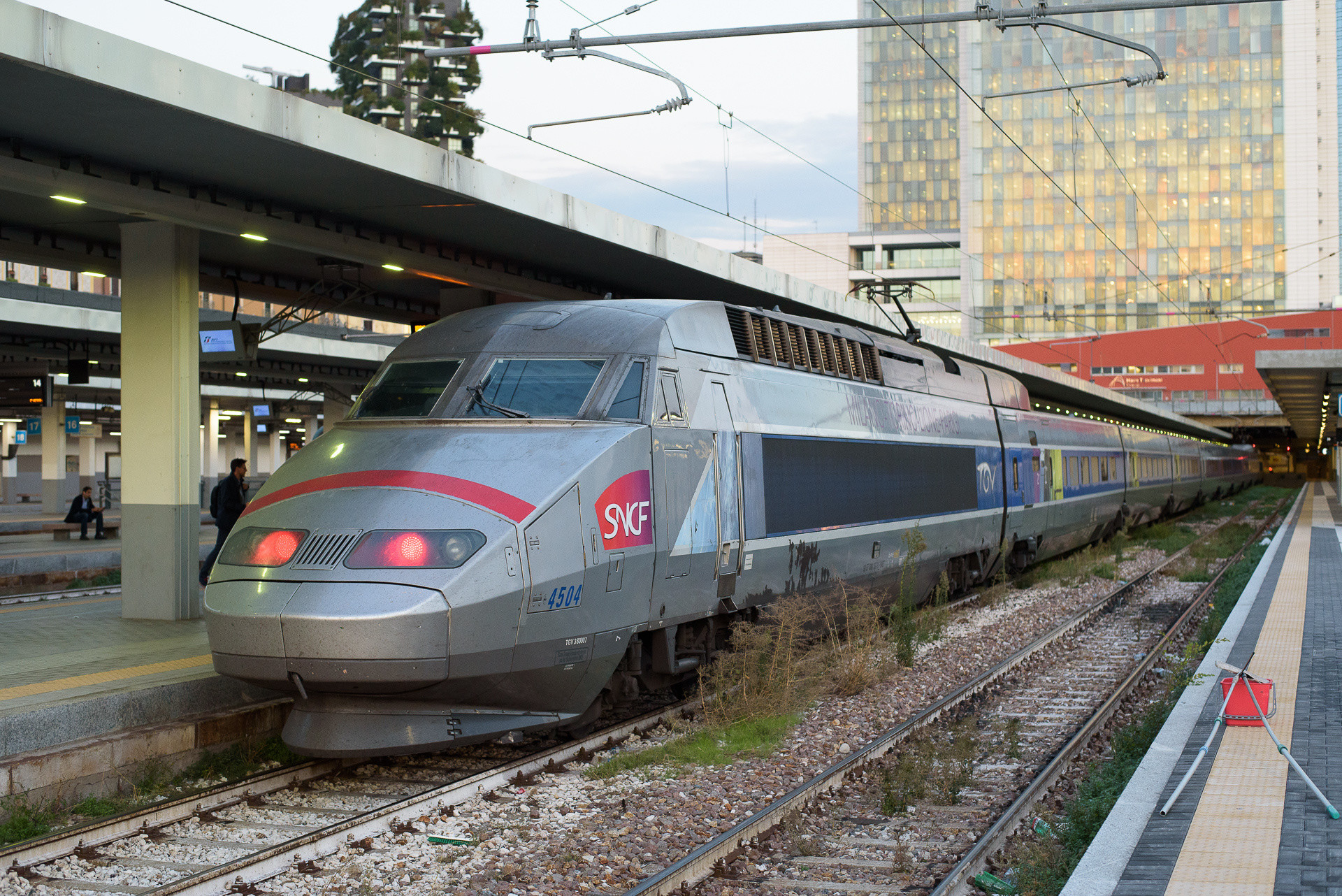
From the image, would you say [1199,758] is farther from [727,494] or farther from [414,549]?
[414,549]

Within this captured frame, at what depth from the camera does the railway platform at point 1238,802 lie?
5032 millimetres

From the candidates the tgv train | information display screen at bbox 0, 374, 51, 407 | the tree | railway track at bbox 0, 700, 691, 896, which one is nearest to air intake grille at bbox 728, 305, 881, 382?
the tgv train

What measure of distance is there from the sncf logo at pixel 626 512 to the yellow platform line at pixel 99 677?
142 inches

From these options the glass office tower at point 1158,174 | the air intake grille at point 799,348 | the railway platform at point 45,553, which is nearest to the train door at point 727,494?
the air intake grille at point 799,348

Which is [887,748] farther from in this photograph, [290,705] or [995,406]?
[995,406]

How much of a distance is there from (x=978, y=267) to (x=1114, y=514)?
261ft

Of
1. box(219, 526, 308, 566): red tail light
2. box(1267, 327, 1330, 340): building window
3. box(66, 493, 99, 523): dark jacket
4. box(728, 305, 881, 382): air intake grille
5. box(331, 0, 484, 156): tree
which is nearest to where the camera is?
box(219, 526, 308, 566): red tail light

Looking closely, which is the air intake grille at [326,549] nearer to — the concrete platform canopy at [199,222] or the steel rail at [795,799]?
the steel rail at [795,799]

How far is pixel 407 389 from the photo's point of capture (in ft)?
28.0

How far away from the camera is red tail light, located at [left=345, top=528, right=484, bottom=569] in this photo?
6609 mm

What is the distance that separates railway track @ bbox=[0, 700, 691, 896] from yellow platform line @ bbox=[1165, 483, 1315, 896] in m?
3.93

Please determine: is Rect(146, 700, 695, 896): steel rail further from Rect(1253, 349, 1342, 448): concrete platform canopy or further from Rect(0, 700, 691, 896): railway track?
Rect(1253, 349, 1342, 448): concrete platform canopy

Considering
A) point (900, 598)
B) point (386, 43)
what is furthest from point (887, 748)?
point (386, 43)

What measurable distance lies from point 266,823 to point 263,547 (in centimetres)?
157
